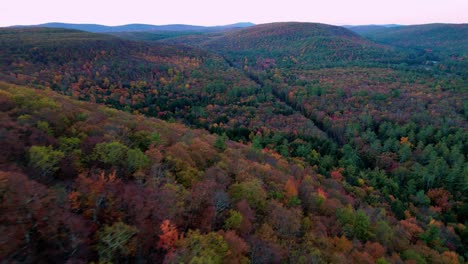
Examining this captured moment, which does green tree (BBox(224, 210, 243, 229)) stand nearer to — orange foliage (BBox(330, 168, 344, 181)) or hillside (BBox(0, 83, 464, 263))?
hillside (BBox(0, 83, 464, 263))

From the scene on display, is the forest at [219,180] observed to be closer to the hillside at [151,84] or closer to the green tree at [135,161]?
the green tree at [135,161]

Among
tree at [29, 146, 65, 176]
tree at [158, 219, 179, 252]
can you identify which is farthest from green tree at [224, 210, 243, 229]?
tree at [29, 146, 65, 176]

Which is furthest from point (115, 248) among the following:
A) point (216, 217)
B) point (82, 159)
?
point (82, 159)

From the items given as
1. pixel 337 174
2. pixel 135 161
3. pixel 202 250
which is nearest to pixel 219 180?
pixel 135 161

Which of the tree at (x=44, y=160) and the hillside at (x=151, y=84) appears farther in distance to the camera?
the hillside at (x=151, y=84)

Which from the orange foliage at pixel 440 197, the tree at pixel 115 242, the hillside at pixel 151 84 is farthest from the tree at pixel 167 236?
the orange foliage at pixel 440 197
